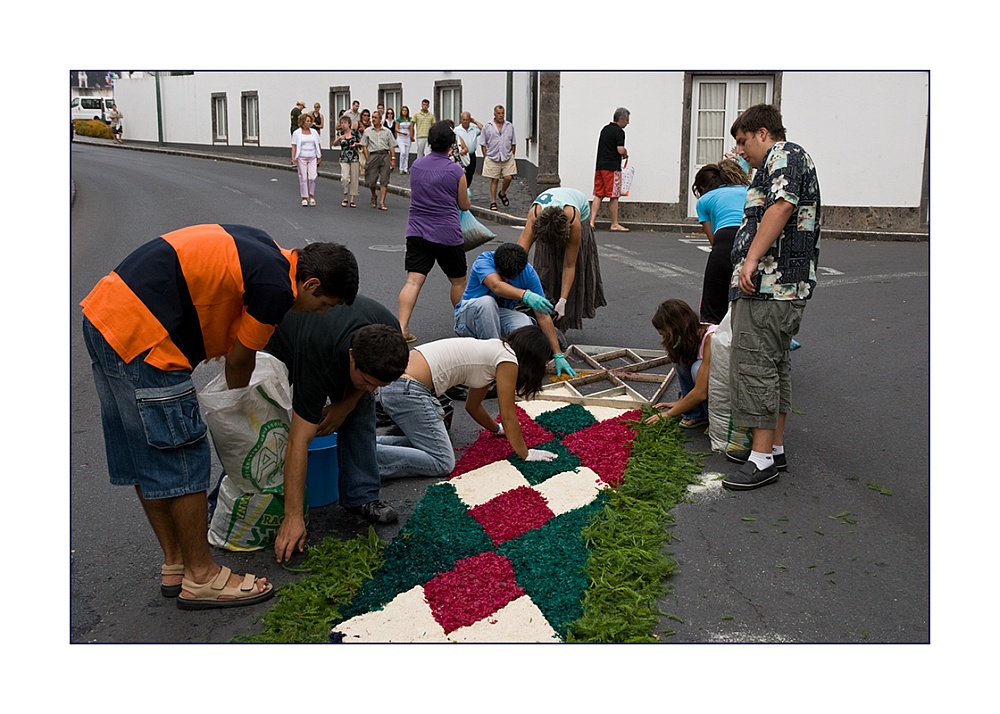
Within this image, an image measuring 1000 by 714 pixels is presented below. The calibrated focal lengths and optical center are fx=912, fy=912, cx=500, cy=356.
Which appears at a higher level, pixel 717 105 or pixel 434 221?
pixel 717 105

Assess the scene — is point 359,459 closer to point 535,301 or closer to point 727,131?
point 535,301

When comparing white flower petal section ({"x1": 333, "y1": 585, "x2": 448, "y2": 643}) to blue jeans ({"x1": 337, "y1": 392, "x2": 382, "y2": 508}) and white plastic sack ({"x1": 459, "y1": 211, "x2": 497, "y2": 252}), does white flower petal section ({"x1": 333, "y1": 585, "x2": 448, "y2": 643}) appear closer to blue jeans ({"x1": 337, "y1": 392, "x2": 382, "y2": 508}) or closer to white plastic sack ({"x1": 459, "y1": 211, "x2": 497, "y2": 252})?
blue jeans ({"x1": 337, "y1": 392, "x2": 382, "y2": 508})

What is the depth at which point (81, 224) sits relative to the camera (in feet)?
43.5

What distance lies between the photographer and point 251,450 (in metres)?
3.58

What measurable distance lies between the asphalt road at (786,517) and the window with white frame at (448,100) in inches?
512

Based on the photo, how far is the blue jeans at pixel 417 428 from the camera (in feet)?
14.9

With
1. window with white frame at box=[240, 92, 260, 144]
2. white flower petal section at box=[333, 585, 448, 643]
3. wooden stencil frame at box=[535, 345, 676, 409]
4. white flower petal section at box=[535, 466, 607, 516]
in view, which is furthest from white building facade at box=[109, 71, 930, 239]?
window with white frame at box=[240, 92, 260, 144]

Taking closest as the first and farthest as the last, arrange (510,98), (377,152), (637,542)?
(637,542)
(377,152)
(510,98)

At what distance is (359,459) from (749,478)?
1880 millimetres

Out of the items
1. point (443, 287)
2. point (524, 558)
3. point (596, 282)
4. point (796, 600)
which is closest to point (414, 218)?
point (596, 282)

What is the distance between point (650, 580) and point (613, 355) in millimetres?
3288

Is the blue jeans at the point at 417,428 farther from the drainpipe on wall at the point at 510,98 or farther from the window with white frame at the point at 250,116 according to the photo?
the window with white frame at the point at 250,116

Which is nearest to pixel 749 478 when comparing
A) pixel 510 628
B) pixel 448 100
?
pixel 510 628

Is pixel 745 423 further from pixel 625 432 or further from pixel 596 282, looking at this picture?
pixel 596 282
